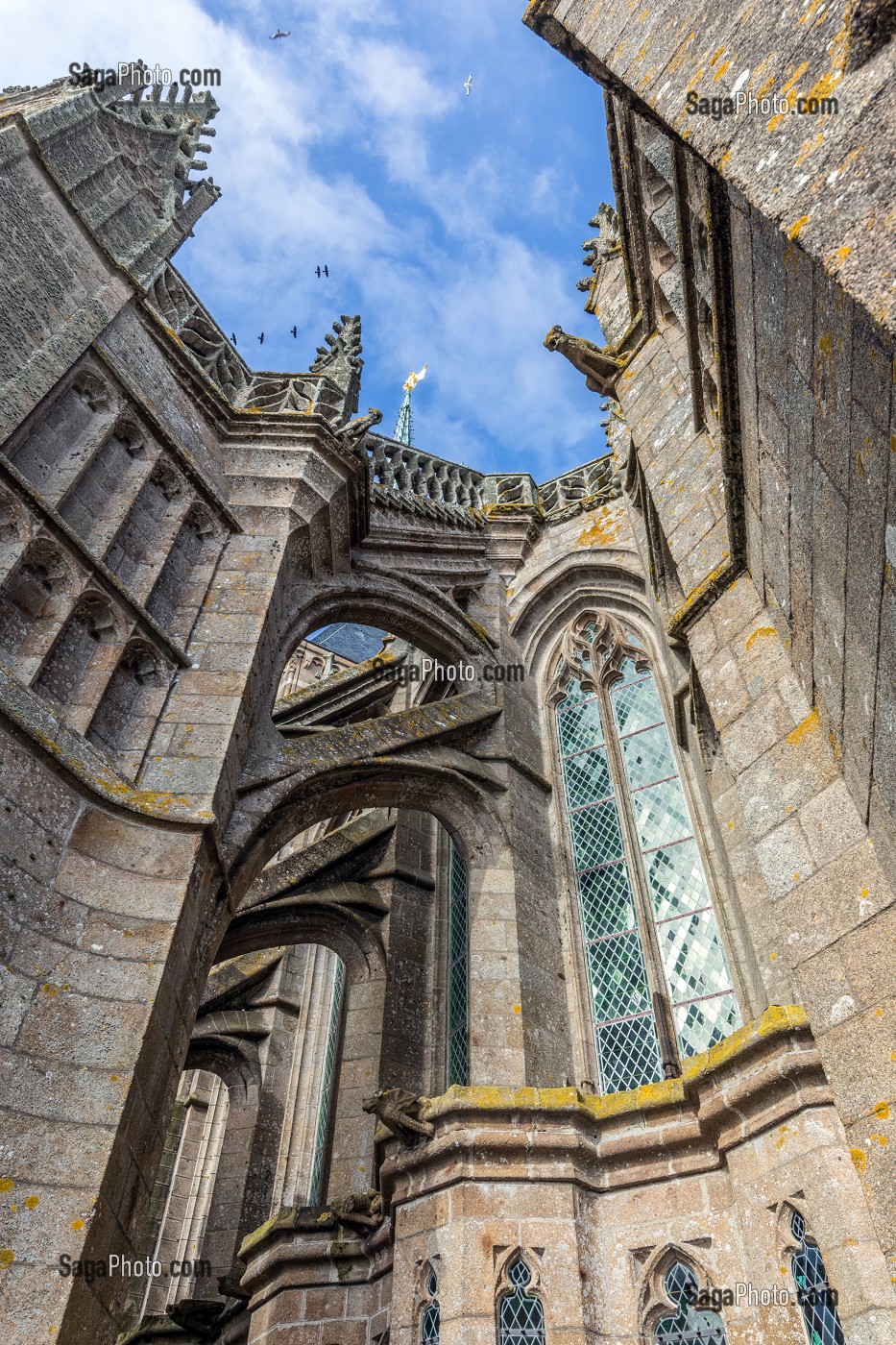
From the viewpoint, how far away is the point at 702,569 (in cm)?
512

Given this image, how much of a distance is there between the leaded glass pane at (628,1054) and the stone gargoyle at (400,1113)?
1.54m

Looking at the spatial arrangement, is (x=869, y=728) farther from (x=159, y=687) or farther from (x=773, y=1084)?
(x=159, y=687)

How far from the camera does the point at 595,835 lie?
7.92m

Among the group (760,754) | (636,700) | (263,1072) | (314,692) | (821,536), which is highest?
(314,692)

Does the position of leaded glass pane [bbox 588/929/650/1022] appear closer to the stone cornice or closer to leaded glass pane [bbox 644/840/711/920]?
leaded glass pane [bbox 644/840/711/920]

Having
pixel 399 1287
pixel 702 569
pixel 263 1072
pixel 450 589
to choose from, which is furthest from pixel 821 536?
pixel 263 1072

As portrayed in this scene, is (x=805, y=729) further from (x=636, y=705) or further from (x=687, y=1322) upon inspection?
(x=636, y=705)

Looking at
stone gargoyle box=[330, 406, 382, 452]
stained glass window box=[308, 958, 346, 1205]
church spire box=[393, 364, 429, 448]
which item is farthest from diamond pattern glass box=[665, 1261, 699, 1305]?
church spire box=[393, 364, 429, 448]

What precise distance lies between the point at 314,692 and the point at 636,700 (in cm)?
406

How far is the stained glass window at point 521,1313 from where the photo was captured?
457 cm

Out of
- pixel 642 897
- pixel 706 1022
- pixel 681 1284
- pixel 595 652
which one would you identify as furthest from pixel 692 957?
pixel 595 652

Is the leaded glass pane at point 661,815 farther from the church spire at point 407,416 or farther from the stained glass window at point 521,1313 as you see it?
the church spire at point 407,416

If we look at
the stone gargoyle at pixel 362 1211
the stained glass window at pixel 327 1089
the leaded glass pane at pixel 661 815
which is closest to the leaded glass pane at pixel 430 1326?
the stone gargoyle at pixel 362 1211

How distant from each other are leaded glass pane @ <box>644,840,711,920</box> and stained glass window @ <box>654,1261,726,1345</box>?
8.43 ft
